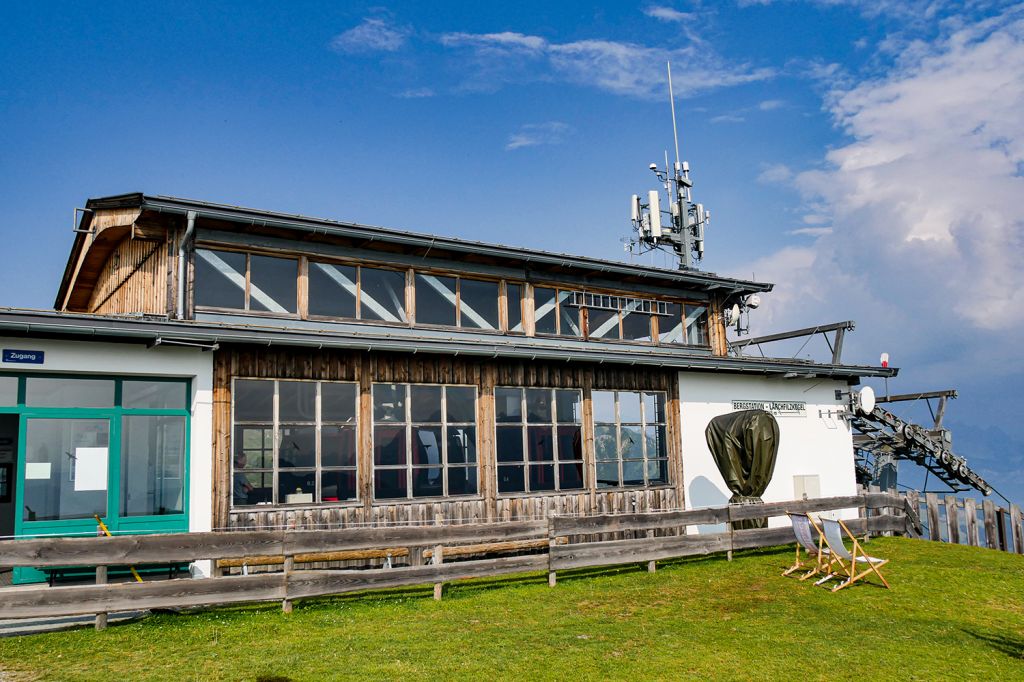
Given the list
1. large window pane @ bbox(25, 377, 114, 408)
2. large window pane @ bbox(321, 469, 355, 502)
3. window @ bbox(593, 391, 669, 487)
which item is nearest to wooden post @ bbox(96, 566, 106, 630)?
large window pane @ bbox(25, 377, 114, 408)

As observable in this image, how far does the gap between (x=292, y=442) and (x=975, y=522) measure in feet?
46.7

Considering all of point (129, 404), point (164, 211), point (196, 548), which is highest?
point (164, 211)

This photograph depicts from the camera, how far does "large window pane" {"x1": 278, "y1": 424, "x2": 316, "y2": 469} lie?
1261 centimetres

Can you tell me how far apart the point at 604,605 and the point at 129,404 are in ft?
23.7

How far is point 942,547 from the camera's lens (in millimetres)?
15266

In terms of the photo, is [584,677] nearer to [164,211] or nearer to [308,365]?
[308,365]

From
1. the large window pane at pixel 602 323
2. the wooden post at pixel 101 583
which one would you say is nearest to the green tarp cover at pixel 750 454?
the large window pane at pixel 602 323

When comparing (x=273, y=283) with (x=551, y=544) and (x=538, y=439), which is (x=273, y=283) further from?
(x=551, y=544)

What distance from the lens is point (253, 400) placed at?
12438mm

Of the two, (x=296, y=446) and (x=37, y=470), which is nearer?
(x=37, y=470)

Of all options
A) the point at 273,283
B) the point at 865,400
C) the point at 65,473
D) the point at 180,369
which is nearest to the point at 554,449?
the point at 273,283

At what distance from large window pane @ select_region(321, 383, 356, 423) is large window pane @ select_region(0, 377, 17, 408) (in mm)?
4213

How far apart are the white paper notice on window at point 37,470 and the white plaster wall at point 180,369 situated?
1.27 metres

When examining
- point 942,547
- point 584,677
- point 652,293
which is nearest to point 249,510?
point 584,677
